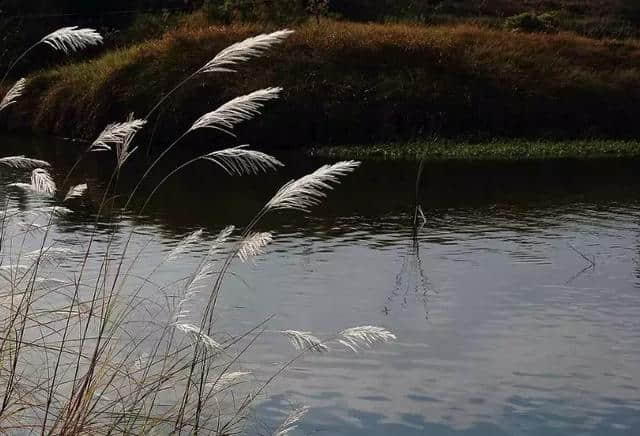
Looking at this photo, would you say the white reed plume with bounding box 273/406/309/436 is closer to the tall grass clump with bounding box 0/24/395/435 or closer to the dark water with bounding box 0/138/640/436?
the tall grass clump with bounding box 0/24/395/435

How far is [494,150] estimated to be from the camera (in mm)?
20766

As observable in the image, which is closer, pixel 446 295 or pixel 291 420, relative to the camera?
pixel 291 420

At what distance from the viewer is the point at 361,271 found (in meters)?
10.7

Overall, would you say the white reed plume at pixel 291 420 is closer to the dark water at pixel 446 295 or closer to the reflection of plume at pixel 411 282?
the dark water at pixel 446 295

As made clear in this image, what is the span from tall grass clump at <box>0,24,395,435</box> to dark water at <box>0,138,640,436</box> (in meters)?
0.34

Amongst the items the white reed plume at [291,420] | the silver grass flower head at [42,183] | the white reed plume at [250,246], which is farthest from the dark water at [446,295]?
the white reed plume at [250,246]

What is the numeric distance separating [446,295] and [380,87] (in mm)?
13726

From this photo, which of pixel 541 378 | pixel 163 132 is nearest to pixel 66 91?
pixel 163 132

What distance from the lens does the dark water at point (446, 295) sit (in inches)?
269

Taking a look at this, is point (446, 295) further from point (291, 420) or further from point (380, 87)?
point (380, 87)

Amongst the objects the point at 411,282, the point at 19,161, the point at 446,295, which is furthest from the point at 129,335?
the point at 411,282

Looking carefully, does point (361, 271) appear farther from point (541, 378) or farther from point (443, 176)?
point (443, 176)

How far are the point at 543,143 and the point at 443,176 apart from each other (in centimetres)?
456

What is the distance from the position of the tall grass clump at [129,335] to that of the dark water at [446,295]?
13.3 inches
